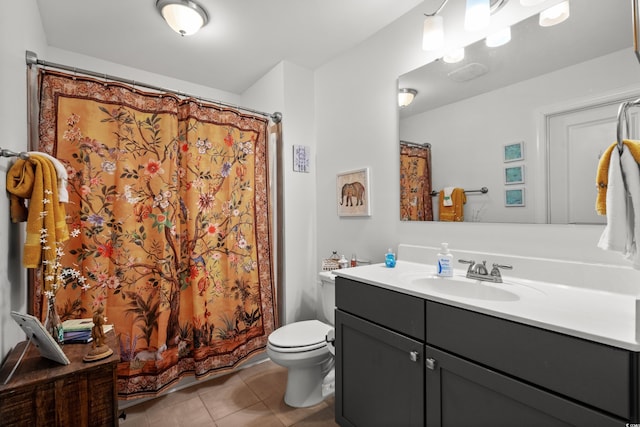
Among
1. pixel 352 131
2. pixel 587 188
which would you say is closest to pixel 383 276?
pixel 587 188

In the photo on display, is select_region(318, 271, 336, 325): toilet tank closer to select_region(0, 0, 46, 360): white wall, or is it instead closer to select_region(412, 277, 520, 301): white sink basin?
select_region(412, 277, 520, 301): white sink basin

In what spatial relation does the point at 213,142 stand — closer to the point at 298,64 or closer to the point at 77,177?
the point at 77,177

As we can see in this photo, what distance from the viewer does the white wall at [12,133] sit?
1111 mm

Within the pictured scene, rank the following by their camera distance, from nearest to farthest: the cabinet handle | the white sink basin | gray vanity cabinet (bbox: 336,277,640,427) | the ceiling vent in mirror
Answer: gray vanity cabinet (bbox: 336,277,640,427) < the cabinet handle < the white sink basin < the ceiling vent in mirror

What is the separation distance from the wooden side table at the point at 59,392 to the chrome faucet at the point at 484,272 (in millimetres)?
1513

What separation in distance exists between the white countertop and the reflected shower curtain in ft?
1.72

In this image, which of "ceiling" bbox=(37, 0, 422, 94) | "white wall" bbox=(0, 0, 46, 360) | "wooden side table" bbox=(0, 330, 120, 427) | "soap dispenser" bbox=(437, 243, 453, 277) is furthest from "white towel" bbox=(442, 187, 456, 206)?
"white wall" bbox=(0, 0, 46, 360)

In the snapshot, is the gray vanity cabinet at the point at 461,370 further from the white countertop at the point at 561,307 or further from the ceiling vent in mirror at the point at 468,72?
the ceiling vent in mirror at the point at 468,72

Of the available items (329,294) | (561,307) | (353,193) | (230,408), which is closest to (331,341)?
(329,294)

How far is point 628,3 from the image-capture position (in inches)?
43.6

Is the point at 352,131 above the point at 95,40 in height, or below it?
below

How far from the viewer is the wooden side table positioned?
93 centimetres

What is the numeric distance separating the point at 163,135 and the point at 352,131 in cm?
125

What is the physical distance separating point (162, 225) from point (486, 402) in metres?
1.82
